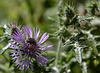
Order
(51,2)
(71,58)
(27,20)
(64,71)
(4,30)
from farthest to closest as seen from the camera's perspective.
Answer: (51,2) → (27,20) → (71,58) → (64,71) → (4,30)

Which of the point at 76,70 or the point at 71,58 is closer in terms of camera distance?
the point at 71,58

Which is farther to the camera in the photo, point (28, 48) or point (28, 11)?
point (28, 11)

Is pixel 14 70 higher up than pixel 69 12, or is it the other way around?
pixel 69 12

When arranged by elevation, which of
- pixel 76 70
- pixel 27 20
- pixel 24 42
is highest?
pixel 27 20

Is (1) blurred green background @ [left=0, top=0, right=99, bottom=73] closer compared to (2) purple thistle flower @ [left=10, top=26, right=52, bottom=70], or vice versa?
(2) purple thistle flower @ [left=10, top=26, right=52, bottom=70]

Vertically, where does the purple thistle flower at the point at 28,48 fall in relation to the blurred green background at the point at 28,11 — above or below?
below

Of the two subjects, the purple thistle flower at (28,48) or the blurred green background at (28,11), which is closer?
the purple thistle flower at (28,48)

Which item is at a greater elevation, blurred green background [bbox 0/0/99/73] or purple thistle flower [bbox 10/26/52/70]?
blurred green background [bbox 0/0/99/73]

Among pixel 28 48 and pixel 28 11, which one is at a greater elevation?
pixel 28 11

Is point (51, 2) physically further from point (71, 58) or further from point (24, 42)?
point (24, 42)

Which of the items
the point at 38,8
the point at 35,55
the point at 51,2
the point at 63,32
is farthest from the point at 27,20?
the point at 35,55

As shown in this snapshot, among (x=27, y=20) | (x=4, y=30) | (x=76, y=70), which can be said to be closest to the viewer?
(x=4, y=30)
